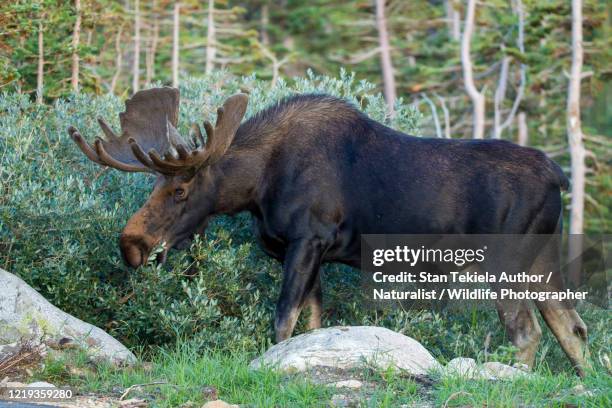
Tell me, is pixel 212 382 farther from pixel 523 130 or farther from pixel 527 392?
pixel 523 130

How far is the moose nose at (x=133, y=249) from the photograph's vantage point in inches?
331

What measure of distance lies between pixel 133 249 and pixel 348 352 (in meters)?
2.15

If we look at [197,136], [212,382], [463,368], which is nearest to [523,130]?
[197,136]

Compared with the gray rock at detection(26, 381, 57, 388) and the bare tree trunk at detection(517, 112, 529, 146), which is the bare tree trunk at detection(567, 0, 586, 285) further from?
the gray rock at detection(26, 381, 57, 388)

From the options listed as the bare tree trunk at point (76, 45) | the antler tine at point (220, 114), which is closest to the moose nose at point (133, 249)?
the antler tine at point (220, 114)

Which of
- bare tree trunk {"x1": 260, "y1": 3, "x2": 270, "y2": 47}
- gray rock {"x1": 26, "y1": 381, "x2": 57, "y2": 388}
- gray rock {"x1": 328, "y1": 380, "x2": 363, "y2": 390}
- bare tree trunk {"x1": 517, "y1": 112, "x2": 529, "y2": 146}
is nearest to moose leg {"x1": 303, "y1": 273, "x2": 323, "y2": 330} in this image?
gray rock {"x1": 328, "y1": 380, "x2": 363, "y2": 390}

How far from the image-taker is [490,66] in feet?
92.1

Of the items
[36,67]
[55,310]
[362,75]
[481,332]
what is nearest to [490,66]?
[362,75]

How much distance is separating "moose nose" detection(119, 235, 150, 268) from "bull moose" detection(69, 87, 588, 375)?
12 mm

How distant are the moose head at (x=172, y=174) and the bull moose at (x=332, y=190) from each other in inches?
0.4

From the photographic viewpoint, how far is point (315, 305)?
9086mm

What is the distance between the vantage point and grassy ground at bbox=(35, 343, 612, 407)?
6.34m

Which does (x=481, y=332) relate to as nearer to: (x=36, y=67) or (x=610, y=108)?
(x=36, y=67)

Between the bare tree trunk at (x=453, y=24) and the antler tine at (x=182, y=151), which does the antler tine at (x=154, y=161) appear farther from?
the bare tree trunk at (x=453, y=24)
